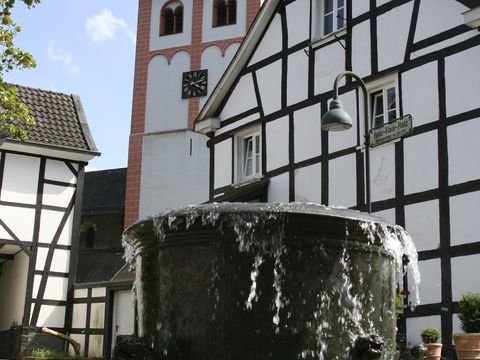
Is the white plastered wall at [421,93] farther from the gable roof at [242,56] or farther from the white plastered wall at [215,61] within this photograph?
the white plastered wall at [215,61]

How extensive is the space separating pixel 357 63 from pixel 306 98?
1.42m

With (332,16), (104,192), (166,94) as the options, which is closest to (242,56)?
(332,16)

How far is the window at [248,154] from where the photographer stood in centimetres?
1633

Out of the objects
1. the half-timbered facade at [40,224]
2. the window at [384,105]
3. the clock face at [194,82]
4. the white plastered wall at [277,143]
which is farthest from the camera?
the clock face at [194,82]

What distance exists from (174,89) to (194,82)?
3.03ft

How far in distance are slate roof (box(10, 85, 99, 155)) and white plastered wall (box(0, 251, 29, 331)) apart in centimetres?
336

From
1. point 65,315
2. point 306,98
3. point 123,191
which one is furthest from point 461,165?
point 123,191

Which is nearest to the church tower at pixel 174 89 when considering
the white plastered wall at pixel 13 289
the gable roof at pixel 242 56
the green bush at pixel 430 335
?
the white plastered wall at pixel 13 289

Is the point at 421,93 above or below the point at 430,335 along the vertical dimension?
above

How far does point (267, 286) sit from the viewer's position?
3.94 metres

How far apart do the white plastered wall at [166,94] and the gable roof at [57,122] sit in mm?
9394

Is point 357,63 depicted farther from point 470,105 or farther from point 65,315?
point 65,315

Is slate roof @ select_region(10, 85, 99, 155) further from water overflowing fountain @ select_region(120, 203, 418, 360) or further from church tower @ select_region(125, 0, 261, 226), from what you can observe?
water overflowing fountain @ select_region(120, 203, 418, 360)

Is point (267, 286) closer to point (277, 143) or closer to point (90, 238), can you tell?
point (277, 143)
